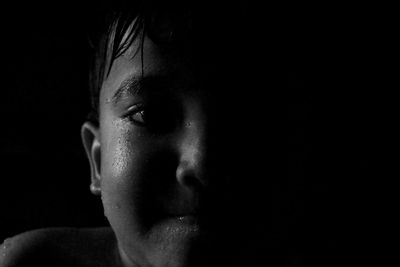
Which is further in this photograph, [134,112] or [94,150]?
[94,150]

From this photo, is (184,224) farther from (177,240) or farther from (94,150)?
(94,150)

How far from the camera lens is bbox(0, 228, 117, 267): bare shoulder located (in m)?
0.90

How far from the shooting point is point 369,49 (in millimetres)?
949

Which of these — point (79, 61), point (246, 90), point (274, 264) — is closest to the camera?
point (246, 90)

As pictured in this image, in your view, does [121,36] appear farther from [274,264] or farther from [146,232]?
[274,264]

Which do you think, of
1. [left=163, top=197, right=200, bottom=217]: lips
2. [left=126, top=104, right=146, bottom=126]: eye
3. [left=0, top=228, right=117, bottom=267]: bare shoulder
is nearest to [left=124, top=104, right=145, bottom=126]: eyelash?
[left=126, top=104, right=146, bottom=126]: eye

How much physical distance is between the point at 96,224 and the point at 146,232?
51 cm

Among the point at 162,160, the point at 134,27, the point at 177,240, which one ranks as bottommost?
the point at 177,240

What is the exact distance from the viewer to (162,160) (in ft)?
2.35

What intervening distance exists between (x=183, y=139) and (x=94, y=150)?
241 mm

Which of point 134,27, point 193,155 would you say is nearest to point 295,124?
point 193,155

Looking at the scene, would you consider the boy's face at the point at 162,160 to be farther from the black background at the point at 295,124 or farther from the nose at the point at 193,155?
the black background at the point at 295,124

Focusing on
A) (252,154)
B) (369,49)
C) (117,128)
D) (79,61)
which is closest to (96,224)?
(79,61)

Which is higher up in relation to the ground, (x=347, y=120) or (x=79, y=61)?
(x=79, y=61)
